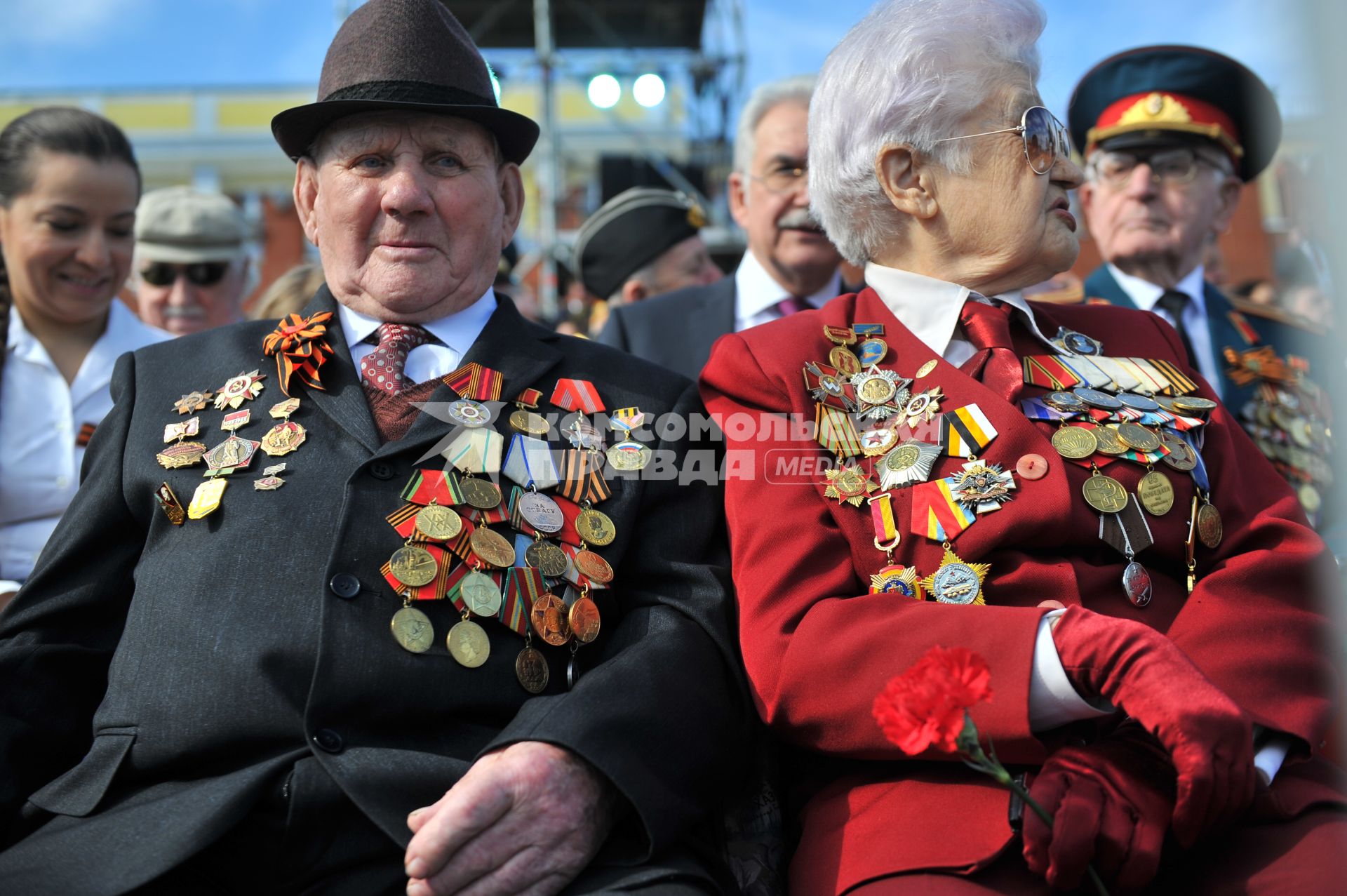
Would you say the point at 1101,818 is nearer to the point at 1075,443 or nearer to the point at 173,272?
the point at 1075,443

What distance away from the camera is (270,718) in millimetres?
2141

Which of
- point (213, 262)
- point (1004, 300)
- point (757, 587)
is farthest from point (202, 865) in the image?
point (213, 262)

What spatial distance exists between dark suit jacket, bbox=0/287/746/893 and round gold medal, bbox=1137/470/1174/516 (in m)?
0.79

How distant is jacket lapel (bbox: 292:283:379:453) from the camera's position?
243 centimetres

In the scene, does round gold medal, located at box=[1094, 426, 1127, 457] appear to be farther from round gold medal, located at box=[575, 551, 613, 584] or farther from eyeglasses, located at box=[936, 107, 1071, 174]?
round gold medal, located at box=[575, 551, 613, 584]

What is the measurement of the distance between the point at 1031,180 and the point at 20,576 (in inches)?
106

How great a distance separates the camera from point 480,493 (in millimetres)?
2383

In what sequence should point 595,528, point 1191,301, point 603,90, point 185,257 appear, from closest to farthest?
1. point 595,528
2. point 1191,301
3. point 185,257
4. point 603,90

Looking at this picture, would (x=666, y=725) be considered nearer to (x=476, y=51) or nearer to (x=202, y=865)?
(x=202, y=865)

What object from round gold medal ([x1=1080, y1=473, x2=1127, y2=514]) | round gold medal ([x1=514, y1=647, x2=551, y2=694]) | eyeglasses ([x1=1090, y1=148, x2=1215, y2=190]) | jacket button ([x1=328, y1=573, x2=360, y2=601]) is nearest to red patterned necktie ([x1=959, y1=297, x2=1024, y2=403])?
round gold medal ([x1=1080, y1=473, x2=1127, y2=514])

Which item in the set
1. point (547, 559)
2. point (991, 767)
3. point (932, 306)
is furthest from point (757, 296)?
point (991, 767)

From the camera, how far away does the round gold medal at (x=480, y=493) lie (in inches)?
93.3

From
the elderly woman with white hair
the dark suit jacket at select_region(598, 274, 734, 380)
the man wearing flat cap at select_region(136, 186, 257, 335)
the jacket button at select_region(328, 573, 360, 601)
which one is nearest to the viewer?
the elderly woman with white hair

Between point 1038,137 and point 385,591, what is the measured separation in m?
1.51
